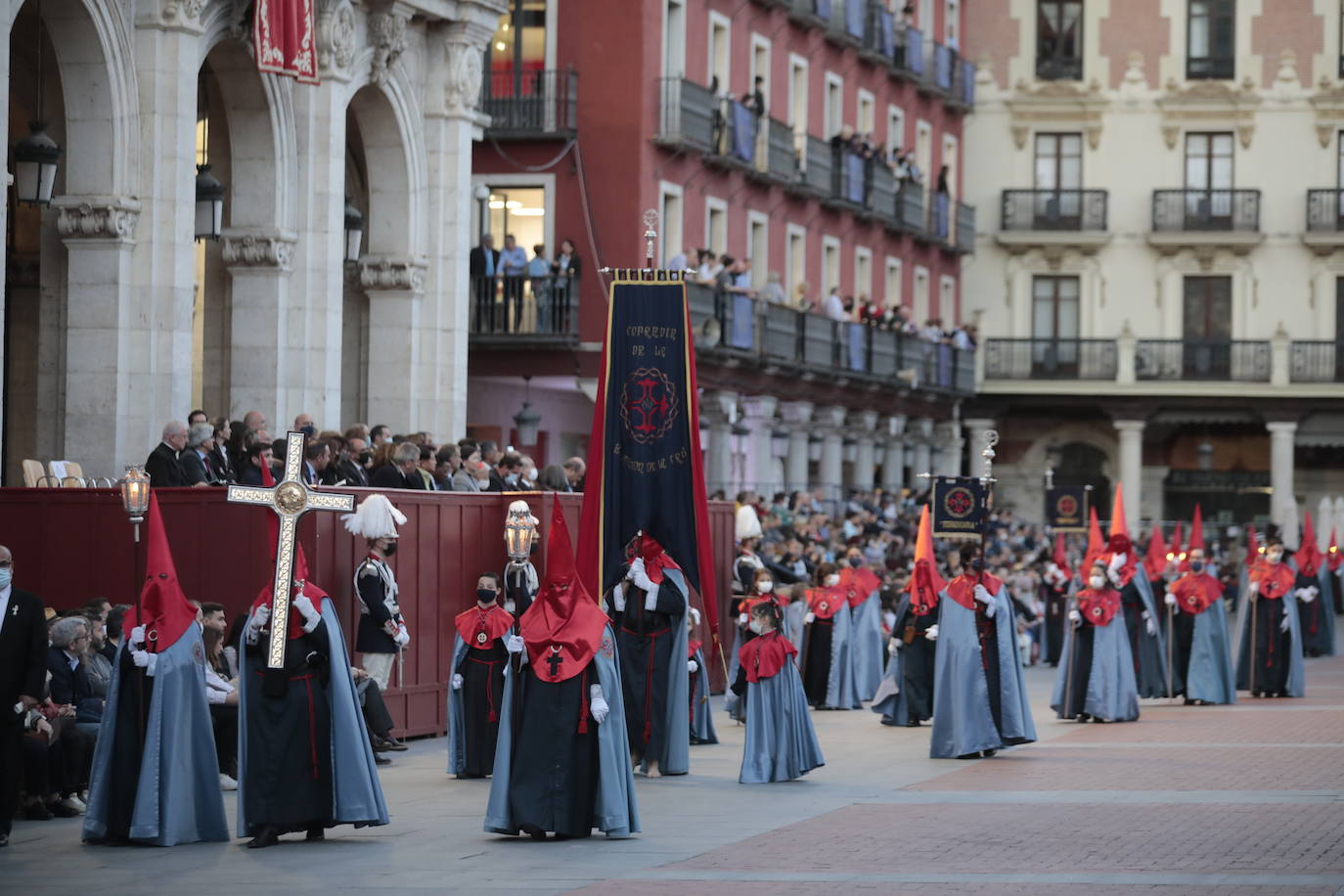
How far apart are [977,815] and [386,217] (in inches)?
558

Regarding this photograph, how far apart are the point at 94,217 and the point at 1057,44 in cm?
3789

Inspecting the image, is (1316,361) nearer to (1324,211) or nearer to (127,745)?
(1324,211)

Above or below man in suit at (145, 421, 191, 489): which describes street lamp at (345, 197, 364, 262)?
above

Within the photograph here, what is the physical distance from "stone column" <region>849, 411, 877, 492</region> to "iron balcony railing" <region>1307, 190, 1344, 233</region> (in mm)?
12902

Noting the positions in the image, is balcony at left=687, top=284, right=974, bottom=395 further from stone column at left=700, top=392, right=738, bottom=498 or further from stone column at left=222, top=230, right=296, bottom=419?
stone column at left=222, top=230, right=296, bottom=419

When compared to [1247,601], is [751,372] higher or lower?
higher

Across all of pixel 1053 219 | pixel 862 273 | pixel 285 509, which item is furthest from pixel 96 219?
pixel 1053 219

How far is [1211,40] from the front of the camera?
2222 inches

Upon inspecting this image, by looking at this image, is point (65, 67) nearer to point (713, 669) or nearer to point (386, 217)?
point (386, 217)

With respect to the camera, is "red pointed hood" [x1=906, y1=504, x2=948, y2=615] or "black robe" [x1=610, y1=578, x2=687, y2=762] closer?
"black robe" [x1=610, y1=578, x2=687, y2=762]

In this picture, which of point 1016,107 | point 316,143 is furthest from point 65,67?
point 1016,107

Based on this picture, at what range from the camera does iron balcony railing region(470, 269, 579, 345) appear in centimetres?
3572

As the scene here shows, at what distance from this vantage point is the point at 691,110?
3881 centimetres

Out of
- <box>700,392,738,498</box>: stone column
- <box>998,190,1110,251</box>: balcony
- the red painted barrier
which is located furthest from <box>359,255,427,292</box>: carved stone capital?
<box>998,190,1110,251</box>: balcony
